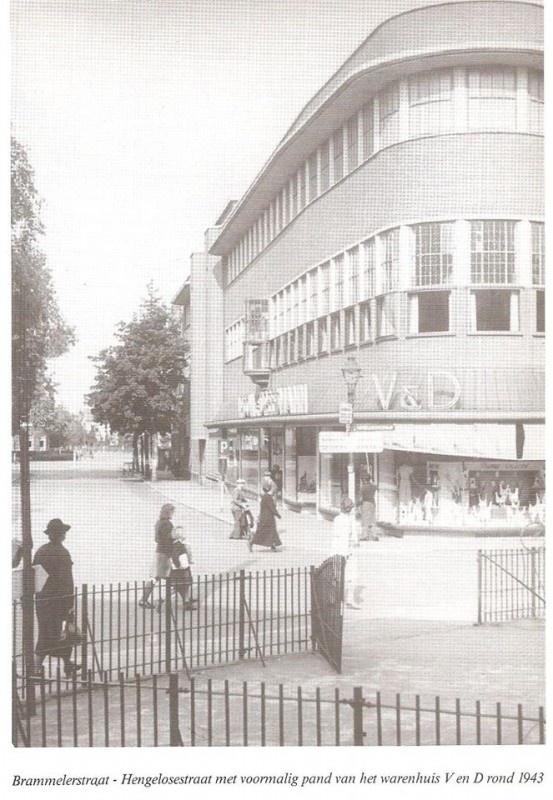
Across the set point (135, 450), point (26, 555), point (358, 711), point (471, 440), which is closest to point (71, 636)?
point (26, 555)

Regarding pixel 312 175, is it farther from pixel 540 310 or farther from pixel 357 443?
pixel 540 310

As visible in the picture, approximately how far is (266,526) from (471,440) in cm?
461

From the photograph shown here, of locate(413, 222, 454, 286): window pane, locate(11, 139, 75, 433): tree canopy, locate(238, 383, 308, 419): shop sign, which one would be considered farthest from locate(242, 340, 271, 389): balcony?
locate(11, 139, 75, 433): tree canopy

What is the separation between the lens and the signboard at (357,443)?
19.5 m

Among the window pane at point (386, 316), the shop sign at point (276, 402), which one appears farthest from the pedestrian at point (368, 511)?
the shop sign at point (276, 402)

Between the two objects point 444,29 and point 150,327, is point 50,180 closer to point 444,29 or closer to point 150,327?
point 444,29

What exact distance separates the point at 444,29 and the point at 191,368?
19.4 m

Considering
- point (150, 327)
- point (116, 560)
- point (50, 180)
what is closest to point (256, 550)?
point (116, 560)

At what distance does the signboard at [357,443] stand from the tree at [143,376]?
4560 millimetres

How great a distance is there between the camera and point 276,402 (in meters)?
27.0

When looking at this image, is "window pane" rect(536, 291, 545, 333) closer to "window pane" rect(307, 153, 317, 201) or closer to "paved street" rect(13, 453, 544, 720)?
"paved street" rect(13, 453, 544, 720)

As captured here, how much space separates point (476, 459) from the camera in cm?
1881

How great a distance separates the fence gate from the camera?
891cm

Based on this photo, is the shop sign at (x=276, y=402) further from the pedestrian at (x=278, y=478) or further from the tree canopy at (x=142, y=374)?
the tree canopy at (x=142, y=374)
